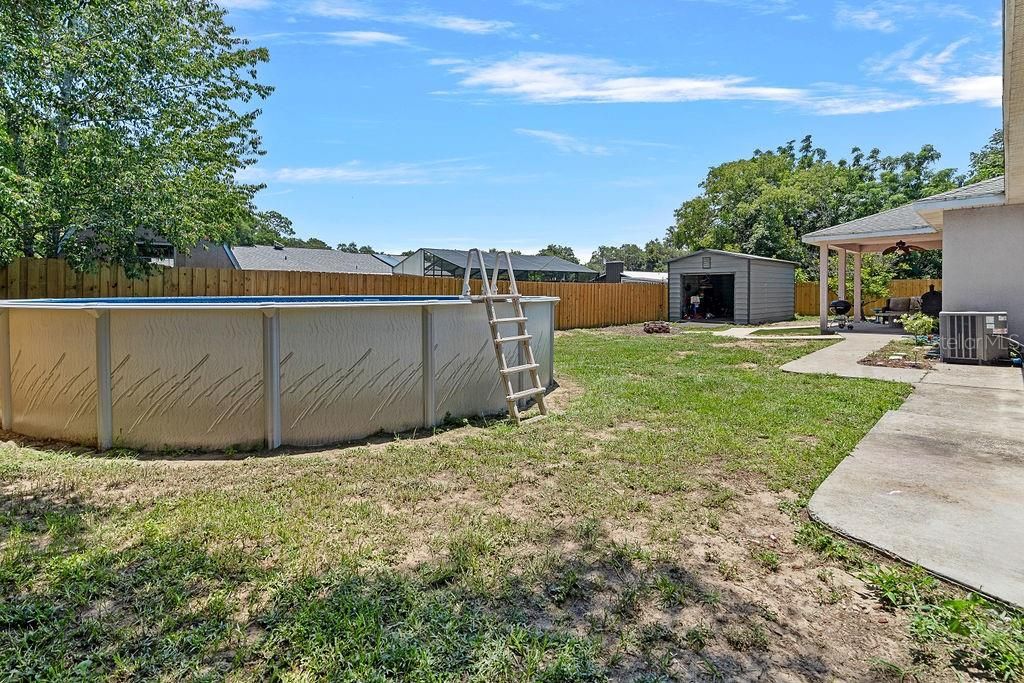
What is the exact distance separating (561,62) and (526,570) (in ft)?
37.9

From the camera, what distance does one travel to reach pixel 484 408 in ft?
17.5

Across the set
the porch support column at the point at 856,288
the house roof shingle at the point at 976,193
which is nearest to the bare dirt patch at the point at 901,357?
the house roof shingle at the point at 976,193

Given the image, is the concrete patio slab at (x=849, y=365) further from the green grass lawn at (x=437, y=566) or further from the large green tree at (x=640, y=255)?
the large green tree at (x=640, y=255)

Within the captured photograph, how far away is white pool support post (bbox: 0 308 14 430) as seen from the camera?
4551mm

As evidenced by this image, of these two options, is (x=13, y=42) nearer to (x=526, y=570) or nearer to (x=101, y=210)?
(x=101, y=210)

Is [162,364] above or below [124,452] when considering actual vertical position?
above

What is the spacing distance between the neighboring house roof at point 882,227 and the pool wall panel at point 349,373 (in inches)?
489

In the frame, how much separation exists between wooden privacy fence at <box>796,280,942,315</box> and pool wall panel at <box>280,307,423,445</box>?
19501mm

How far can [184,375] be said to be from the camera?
159 inches

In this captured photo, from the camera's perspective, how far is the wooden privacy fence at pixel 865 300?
20.4 meters

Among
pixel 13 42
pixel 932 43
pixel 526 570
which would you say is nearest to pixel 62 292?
pixel 13 42

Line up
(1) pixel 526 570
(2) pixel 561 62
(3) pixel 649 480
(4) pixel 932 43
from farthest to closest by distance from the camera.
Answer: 1. (2) pixel 561 62
2. (4) pixel 932 43
3. (3) pixel 649 480
4. (1) pixel 526 570

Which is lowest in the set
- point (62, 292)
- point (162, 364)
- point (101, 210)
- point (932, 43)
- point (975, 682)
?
point (975, 682)

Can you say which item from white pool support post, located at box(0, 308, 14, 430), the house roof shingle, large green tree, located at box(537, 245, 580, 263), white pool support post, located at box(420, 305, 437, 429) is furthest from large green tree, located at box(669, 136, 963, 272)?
large green tree, located at box(537, 245, 580, 263)
